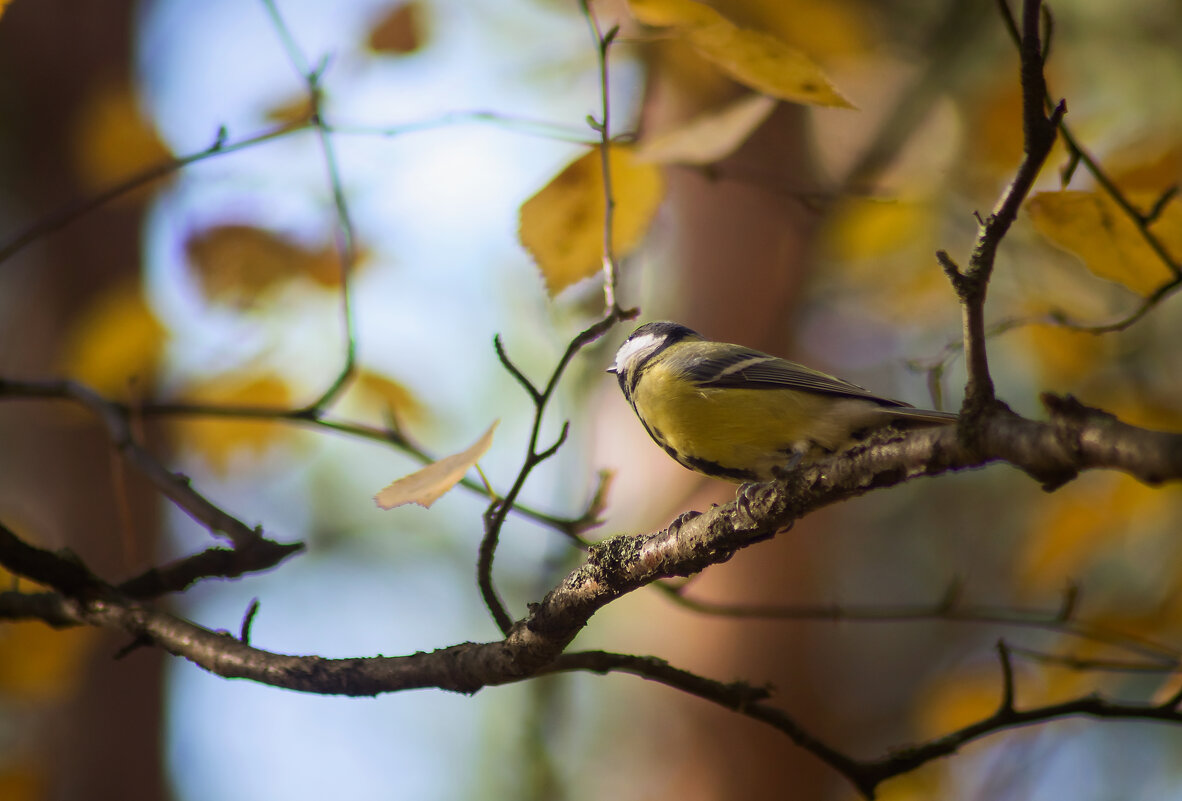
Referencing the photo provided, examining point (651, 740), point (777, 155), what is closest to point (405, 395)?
point (777, 155)

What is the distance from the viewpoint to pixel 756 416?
1.78 metres

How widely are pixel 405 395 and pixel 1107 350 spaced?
2241mm

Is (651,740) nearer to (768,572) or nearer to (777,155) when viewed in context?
(768,572)

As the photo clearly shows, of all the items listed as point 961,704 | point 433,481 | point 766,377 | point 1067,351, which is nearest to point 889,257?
point 1067,351

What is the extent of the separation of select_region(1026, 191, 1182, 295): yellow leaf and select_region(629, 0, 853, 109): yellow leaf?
1.14 feet

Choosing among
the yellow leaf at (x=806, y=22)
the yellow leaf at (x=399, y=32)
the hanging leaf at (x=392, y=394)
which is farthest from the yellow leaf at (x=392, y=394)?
the yellow leaf at (x=806, y=22)

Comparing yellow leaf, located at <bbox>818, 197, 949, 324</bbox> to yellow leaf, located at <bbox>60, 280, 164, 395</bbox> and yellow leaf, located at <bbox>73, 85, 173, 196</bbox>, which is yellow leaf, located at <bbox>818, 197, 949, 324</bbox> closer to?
yellow leaf, located at <bbox>60, 280, 164, 395</bbox>

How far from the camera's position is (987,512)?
19.8 feet

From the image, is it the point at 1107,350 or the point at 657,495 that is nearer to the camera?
the point at 1107,350

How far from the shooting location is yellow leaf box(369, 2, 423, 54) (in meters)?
2.49

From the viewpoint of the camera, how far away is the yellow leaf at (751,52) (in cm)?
120

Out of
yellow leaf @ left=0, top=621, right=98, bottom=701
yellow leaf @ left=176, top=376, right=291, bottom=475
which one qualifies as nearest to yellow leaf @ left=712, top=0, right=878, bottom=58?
yellow leaf @ left=176, top=376, right=291, bottom=475

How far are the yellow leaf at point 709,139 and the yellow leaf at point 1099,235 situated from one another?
1.53 feet

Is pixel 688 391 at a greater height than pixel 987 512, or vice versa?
pixel 987 512
